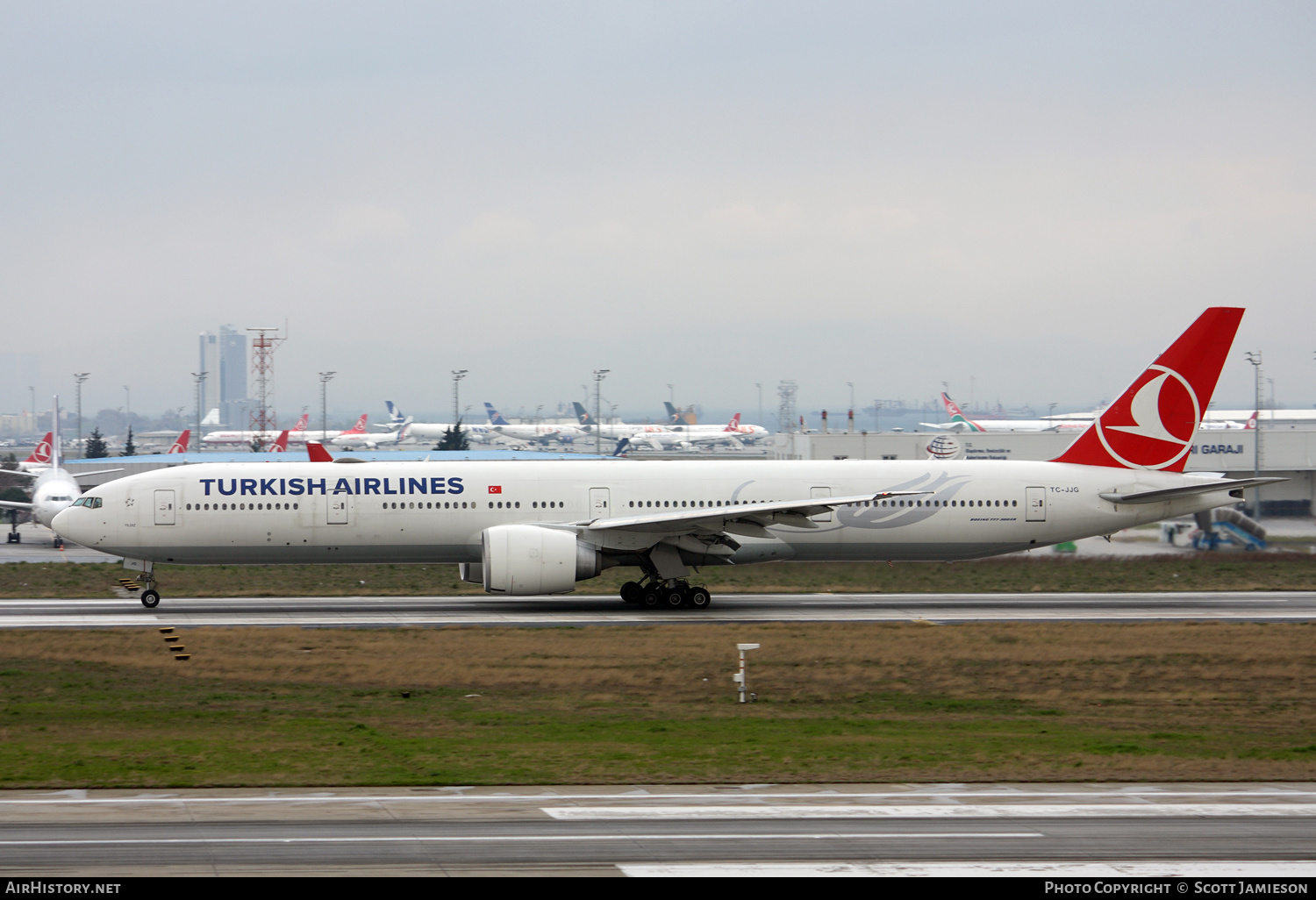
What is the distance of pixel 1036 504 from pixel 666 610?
11521mm

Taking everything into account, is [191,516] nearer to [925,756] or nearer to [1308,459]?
[925,756]

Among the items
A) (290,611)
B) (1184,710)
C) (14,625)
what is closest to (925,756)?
(1184,710)

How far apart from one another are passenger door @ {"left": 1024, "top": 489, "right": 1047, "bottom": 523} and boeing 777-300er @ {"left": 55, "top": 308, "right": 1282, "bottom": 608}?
4 cm

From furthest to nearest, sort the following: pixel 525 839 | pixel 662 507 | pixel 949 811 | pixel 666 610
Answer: pixel 662 507
pixel 666 610
pixel 949 811
pixel 525 839

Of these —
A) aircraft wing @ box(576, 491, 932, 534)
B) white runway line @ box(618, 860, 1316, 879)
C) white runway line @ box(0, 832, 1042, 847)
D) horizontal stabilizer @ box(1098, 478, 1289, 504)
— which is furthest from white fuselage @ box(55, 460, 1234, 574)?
white runway line @ box(618, 860, 1316, 879)

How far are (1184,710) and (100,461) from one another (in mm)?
73125

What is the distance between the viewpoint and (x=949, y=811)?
13188 millimetres

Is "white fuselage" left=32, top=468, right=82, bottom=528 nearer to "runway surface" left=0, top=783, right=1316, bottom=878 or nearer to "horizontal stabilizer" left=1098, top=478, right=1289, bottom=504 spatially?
"horizontal stabilizer" left=1098, top=478, right=1289, bottom=504

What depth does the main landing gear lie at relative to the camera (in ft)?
107

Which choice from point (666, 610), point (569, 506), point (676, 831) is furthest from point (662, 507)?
point (676, 831)

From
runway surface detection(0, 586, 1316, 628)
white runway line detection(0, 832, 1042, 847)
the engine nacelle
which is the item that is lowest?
runway surface detection(0, 586, 1316, 628)

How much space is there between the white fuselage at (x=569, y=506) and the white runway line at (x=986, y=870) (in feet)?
69.2

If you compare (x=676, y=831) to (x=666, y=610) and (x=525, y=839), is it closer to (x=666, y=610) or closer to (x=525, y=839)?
(x=525, y=839)

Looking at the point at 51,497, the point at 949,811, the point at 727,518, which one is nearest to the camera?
the point at 949,811
